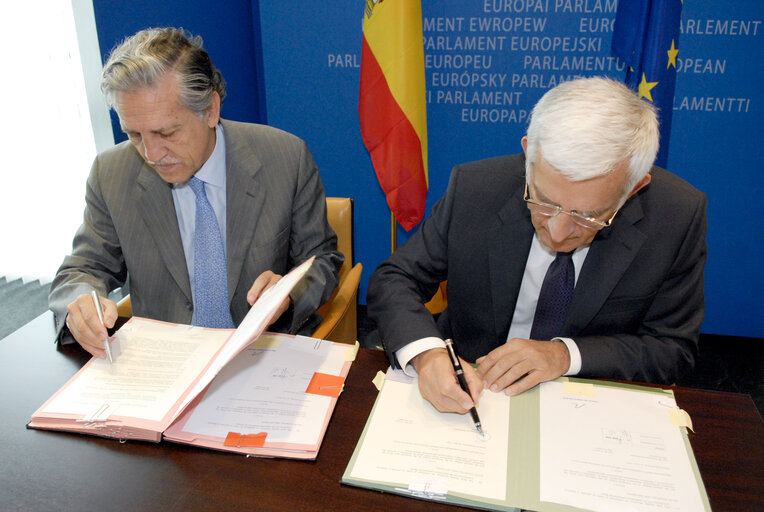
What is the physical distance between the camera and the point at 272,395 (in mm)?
1269

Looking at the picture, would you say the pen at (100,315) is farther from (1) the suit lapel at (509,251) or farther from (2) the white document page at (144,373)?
(1) the suit lapel at (509,251)

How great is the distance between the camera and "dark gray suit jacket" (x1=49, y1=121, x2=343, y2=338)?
1825mm

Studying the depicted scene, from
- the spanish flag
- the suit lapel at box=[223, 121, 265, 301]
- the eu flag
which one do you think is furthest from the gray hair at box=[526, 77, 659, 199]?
the spanish flag

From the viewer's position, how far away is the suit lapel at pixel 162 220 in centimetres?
182

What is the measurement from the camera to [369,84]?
2.88 meters

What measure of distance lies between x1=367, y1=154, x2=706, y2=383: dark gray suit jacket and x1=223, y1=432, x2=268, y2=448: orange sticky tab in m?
0.40

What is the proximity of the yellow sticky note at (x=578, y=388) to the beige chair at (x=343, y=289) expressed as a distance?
90 cm

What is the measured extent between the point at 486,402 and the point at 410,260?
23.4 inches

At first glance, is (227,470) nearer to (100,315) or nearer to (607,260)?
(100,315)

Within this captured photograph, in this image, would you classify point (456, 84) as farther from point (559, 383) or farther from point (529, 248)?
point (559, 383)

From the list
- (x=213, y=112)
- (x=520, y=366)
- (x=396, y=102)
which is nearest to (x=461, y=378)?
(x=520, y=366)

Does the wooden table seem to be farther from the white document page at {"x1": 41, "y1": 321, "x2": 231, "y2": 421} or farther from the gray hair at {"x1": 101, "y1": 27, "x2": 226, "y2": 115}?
the gray hair at {"x1": 101, "y1": 27, "x2": 226, "y2": 115}

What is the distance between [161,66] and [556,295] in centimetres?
130

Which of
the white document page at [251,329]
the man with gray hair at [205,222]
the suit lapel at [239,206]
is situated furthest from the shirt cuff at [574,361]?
the suit lapel at [239,206]
